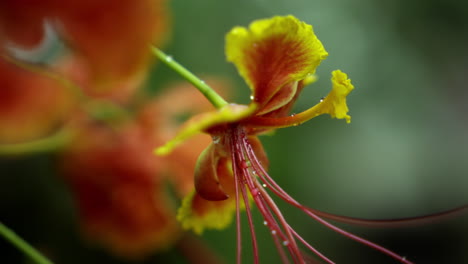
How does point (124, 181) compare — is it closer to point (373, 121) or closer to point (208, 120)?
point (208, 120)

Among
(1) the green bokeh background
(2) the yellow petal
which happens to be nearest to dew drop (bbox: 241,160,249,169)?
(2) the yellow petal

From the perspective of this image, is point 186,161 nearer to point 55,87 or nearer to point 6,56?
point 55,87

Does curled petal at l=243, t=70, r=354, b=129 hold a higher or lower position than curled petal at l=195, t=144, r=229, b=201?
higher

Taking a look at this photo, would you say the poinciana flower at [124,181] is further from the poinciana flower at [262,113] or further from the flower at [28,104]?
the poinciana flower at [262,113]

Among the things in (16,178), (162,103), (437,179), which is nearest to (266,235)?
(162,103)

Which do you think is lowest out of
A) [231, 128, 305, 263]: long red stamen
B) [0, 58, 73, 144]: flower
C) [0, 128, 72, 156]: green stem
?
[231, 128, 305, 263]: long red stamen

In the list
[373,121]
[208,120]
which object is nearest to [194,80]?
[208,120]

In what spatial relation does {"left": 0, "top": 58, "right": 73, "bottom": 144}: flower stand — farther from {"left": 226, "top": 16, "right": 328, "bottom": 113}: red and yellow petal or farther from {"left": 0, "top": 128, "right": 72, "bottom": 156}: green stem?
{"left": 226, "top": 16, "right": 328, "bottom": 113}: red and yellow petal
